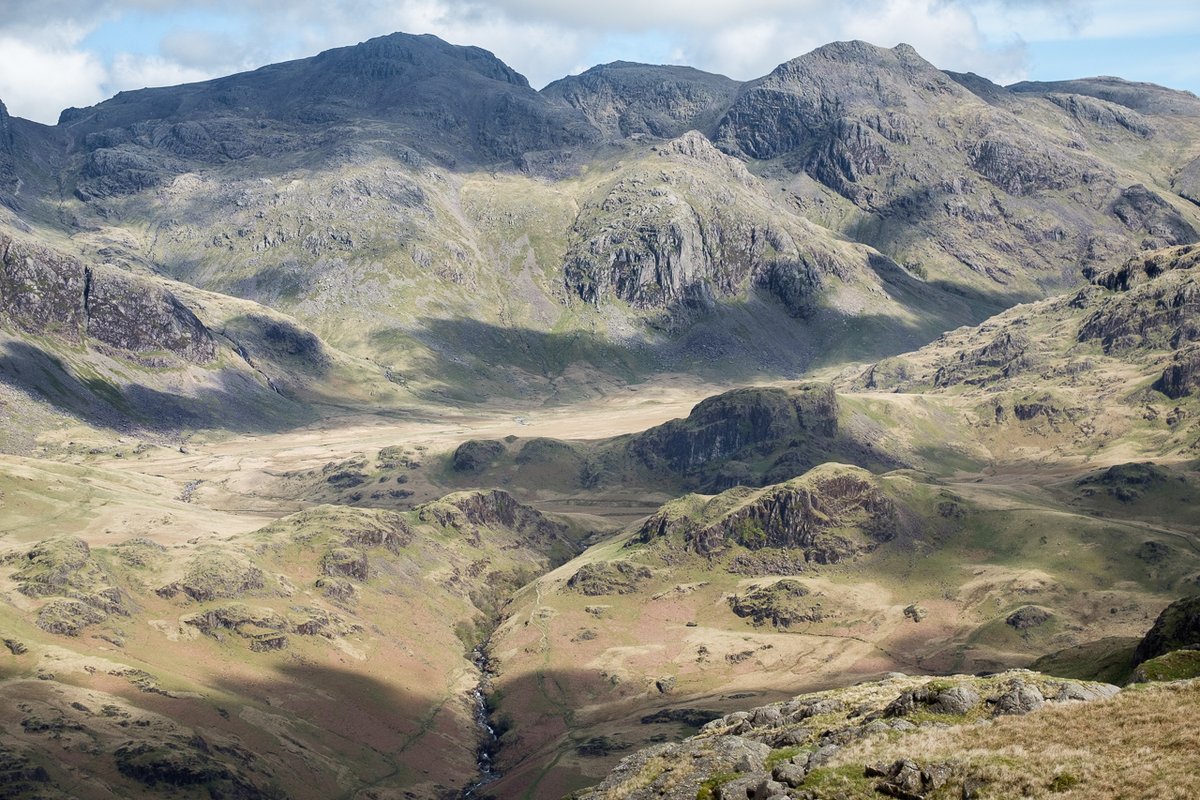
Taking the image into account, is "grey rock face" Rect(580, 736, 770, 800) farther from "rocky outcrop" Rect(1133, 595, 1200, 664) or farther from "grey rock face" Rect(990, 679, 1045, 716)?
"rocky outcrop" Rect(1133, 595, 1200, 664)

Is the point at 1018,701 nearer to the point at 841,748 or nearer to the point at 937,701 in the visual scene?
the point at 937,701

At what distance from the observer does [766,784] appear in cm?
7912

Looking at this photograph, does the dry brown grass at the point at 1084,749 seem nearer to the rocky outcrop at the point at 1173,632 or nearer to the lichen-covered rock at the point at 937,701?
the lichen-covered rock at the point at 937,701

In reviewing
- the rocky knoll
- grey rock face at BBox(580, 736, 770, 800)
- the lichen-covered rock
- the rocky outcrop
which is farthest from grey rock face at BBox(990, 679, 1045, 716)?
the rocky outcrop

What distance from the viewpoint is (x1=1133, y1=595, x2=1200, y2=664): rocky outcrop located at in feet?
470

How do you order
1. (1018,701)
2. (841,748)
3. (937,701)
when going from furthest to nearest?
(937,701) → (1018,701) → (841,748)

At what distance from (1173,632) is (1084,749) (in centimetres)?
9194

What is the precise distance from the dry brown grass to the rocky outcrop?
251 ft

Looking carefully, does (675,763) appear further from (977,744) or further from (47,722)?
(47,722)

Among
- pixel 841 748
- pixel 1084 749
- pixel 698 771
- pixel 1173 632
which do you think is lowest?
pixel 1173 632

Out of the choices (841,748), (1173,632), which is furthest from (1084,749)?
(1173,632)

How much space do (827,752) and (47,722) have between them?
507 feet

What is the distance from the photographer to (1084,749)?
67.0m

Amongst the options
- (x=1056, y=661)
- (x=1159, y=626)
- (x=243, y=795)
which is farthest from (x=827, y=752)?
(x=243, y=795)
